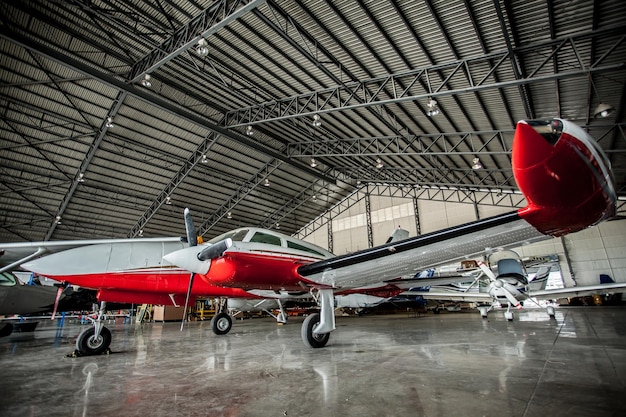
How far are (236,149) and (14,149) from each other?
43.2 ft

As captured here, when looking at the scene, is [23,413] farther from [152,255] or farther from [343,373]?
[152,255]

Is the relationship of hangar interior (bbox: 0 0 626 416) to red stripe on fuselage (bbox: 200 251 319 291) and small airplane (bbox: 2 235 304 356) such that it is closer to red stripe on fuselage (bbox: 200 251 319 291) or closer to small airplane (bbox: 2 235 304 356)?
small airplane (bbox: 2 235 304 356)

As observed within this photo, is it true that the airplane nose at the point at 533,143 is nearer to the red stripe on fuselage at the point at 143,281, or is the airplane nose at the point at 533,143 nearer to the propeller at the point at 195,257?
the propeller at the point at 195,257

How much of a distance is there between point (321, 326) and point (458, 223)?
2347 centimetres

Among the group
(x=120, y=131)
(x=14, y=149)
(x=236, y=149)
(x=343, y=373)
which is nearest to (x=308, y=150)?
(x=236, y=149)

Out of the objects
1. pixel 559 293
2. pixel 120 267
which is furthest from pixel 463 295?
pixel 120 267

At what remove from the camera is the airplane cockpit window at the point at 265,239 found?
6.69 meters

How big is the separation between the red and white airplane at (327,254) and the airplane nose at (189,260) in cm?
2

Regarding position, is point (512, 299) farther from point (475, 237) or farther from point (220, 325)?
point (220, 325)

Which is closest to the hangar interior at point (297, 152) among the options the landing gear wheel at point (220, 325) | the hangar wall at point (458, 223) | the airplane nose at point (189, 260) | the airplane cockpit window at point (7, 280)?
the hangar wall at point (458, 223)

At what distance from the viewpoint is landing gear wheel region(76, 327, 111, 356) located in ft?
21.0

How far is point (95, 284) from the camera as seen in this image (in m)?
6.93

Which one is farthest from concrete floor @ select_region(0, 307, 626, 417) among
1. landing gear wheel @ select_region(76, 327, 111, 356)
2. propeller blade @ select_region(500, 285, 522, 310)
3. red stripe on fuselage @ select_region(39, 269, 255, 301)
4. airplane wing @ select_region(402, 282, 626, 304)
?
airplane wing @ select_region(402, 282, 626, 304)

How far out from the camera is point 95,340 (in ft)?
21.6
